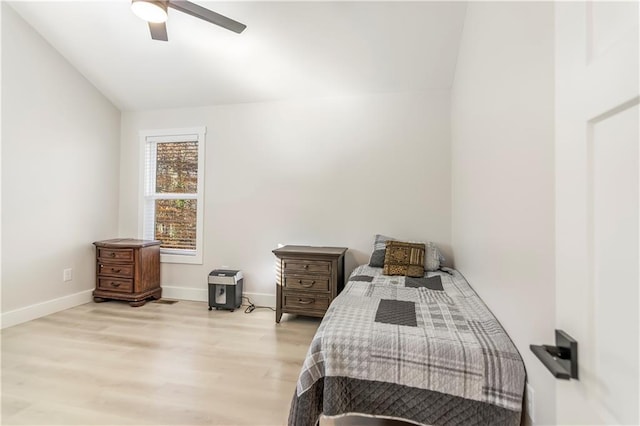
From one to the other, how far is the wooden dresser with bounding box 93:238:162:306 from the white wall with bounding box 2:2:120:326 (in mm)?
214

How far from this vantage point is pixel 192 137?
3.77m

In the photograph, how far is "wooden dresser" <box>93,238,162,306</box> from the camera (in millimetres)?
3420

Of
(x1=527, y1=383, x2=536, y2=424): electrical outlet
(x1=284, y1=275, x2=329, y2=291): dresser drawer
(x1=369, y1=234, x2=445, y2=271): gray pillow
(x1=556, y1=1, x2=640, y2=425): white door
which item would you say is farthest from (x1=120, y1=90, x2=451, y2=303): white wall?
(x1=556, y1=1, x2=640, y2=425): white door

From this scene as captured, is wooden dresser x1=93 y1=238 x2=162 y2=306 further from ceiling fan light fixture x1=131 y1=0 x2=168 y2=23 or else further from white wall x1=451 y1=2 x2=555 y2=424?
white wall x1=451 y1=2 x2=555 y2=424

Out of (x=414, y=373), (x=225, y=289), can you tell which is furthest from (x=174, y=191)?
(x=414, y=373)

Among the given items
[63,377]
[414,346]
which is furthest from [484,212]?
[63,377]

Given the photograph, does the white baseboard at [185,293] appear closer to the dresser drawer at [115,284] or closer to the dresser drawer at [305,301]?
the dresser drawer at [115,284]

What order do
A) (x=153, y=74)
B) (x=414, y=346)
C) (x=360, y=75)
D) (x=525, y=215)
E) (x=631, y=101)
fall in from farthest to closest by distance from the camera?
(x=153, y=74), (x=360, y=75), (x=414, y=346), (x=525, y=215), (x=631, y=101)

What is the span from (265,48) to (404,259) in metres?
2.47

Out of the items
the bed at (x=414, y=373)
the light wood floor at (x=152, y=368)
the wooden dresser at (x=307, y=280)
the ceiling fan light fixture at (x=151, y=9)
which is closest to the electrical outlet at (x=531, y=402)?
the bed at (x=414, y=373)

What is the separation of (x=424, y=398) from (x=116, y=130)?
4612 millimetres

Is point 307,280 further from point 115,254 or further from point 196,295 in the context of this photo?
point 115,254

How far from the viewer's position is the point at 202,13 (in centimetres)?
205

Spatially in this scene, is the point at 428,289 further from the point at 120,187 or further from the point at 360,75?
the point at 120,187
